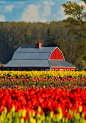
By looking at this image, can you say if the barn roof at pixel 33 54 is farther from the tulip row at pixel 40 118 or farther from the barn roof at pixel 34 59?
the tulip row at pixel 40 118

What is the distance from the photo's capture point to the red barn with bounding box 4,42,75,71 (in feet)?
142

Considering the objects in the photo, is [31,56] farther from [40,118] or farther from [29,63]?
[40,118]

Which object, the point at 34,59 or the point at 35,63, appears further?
the point at 34,59

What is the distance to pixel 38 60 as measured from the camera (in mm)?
46094

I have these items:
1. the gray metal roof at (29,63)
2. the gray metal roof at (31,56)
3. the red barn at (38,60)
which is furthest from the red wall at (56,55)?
the gray metal roof at (29,63)

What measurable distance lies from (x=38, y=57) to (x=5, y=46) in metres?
56.4

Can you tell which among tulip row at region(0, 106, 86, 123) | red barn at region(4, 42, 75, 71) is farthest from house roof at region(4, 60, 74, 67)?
tulip row at region(0, 106, 86, 123)

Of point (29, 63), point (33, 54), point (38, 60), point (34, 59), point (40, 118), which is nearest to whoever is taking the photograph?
point (40, 118)

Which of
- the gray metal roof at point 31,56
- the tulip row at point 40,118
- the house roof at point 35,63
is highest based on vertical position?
the tulip row at point 40,118

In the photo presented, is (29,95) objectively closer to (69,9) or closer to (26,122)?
(26,122)

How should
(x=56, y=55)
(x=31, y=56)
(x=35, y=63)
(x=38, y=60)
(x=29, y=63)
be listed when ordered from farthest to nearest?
(x=56, y=55) → (x=31, y=56) → (x=38, y=60) → (x=29, y=63) → (x=35, y=63)

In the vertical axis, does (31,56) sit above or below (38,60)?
above

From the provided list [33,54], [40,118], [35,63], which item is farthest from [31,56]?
[40,118]

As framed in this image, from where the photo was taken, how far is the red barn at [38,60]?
4328 centimetres
